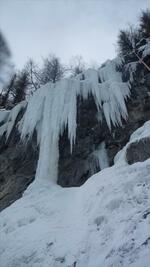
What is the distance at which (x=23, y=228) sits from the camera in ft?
17.8

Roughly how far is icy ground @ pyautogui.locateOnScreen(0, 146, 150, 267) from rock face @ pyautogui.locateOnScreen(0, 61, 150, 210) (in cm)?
192

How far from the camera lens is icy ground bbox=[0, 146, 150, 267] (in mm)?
3479

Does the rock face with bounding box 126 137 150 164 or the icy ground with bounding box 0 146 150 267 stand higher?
the rock face with bounding box 126 137 150 164

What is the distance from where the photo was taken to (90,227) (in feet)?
14.0

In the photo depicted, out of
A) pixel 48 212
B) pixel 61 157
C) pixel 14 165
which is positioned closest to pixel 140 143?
pixel 48 212

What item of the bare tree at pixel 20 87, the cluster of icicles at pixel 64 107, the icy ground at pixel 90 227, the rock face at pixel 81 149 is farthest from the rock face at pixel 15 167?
the bare tree at pixel 20 87

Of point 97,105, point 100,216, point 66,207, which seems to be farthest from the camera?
point 97,105

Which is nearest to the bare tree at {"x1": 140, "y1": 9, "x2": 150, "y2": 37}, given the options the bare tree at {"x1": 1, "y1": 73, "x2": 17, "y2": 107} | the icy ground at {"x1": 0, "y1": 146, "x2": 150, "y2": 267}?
the bare tree at {"x1": 1, "y1": 73, "x2": 17, "y2": 107}

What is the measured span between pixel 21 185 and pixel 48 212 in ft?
10.3

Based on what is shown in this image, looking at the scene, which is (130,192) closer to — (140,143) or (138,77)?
(140,143)

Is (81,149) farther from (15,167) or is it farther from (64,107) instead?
(15,167)

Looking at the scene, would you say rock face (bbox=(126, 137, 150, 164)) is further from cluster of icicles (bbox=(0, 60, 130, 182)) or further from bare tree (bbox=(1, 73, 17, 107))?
bare tree (bbox=(1, 73, 17, 107))

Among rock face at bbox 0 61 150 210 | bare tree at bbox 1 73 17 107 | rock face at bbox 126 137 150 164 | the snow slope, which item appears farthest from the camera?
bare tree at bbox 1 73 17 107

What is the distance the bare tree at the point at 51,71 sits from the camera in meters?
20.4
